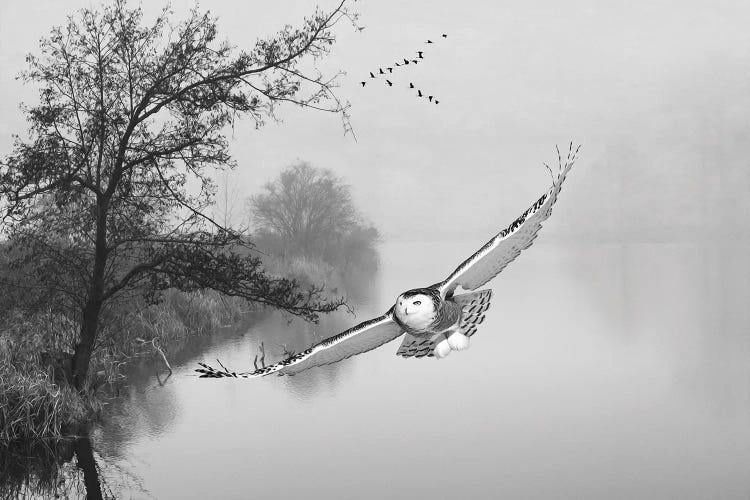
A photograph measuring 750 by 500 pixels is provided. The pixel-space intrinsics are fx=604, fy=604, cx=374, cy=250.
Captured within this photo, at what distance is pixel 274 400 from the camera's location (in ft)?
52.1

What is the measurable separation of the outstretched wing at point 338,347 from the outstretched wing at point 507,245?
0.31 metres

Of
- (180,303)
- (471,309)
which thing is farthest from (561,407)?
(471,309)

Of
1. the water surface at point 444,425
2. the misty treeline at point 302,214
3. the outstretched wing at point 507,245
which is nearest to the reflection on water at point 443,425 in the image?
the water surface at point 444,425

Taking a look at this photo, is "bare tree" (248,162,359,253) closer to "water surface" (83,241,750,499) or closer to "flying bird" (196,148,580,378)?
"water surface" (83,241,750,499)

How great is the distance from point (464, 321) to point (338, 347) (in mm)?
624

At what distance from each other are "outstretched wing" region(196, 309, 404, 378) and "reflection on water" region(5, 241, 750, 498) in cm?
139

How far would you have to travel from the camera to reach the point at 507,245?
106 inches

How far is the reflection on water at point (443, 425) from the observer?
35.2 ft

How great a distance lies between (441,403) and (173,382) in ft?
22.6

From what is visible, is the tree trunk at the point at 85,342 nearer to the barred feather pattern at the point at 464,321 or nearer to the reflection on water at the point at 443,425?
the reflection on water at the point at 443,425

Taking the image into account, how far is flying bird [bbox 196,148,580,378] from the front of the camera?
2148 mm

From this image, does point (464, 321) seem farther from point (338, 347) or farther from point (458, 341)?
point (338, 347)

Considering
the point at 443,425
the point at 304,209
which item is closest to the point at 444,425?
the point at 443,425

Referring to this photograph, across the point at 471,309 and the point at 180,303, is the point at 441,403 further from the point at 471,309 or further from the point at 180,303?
A: the point at 471,309
